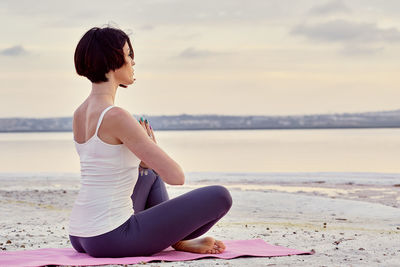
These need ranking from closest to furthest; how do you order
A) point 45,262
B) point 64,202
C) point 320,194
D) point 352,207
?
point 45,262 → point 352,207 → point 64,202 → point 320,194

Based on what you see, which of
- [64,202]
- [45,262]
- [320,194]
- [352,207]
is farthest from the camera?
[320,194]

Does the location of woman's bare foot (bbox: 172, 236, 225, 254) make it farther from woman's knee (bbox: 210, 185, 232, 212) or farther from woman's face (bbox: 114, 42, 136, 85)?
woman's face (bbox: 114, 42, 136, 85)

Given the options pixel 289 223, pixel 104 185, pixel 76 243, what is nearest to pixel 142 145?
pixel 104 185

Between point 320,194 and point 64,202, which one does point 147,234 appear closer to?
point 64,202

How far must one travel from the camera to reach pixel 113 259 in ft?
13.7

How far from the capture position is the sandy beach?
4.80 meters

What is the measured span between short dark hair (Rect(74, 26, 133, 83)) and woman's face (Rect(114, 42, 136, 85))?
0.03 m

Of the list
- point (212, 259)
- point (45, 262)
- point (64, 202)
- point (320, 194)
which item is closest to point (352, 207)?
point (320, 194)

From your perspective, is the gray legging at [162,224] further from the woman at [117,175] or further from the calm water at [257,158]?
the calm water at [257,158]

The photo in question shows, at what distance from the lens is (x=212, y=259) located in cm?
440

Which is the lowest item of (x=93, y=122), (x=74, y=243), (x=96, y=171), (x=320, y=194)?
(x=320, y=194)

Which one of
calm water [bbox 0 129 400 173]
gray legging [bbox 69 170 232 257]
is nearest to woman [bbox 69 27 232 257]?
gray legging [bbox 69 170 232 257]

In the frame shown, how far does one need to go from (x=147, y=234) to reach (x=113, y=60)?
1188 mm

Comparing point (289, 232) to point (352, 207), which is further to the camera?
point (352, 207)
